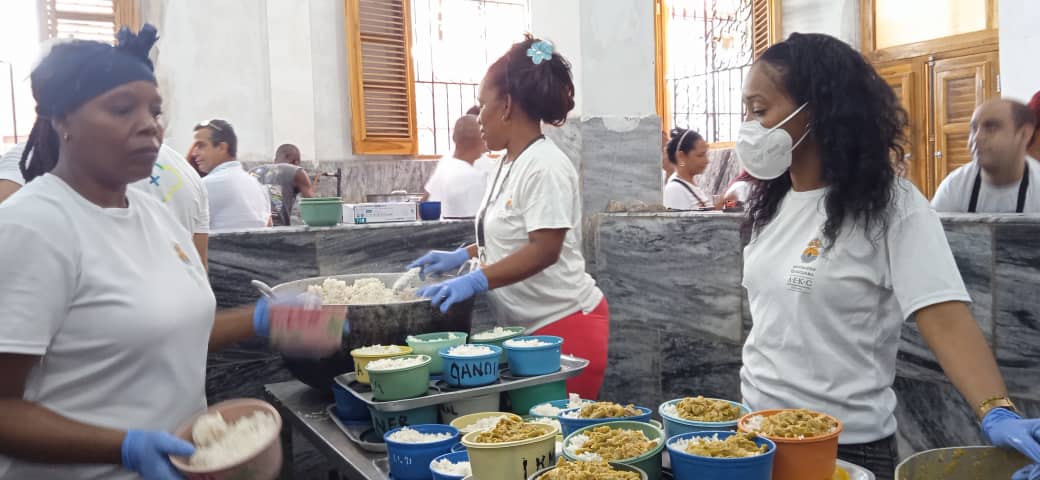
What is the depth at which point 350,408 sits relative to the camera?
6.28ft

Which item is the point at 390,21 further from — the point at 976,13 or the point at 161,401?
the point at 161,401

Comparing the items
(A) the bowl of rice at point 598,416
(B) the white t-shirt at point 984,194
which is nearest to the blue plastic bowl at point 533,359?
(A) the bowl of rice at point 598,416

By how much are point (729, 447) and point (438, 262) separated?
5.09ft

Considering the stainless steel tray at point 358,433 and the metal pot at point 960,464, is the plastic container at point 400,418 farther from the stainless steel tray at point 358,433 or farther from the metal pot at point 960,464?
the metal pot at point 960,464

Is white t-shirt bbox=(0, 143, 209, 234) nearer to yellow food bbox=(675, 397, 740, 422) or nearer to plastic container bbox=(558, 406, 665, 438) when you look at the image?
plastic container bbox=(558, 406, 665, 438)

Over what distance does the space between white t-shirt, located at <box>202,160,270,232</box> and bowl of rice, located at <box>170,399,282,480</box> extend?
9.16 ft

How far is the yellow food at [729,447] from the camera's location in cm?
115

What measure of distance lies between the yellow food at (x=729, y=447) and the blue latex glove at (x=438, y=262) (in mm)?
1455

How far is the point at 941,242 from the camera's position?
1.52 m

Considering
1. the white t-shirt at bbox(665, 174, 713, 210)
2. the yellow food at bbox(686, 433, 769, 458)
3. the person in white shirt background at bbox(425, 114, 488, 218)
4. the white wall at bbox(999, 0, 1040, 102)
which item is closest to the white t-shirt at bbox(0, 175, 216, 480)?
the yellow food at bbox(686, 433, 769, 458)

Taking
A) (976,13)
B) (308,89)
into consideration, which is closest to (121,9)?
(308,89)

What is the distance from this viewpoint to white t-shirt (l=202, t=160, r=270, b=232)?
4051mm

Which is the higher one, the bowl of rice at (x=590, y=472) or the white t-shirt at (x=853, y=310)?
the white t-shirt at (x=853, y=310)

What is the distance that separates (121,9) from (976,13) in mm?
7240
